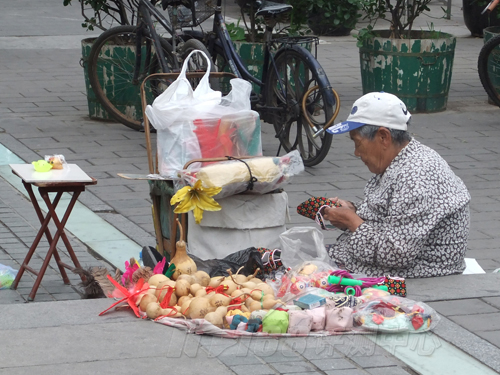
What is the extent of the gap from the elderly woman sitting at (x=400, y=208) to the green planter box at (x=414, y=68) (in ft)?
15.4

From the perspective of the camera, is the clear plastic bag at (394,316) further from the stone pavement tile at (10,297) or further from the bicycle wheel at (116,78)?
the bicycle wheel at (116,78)

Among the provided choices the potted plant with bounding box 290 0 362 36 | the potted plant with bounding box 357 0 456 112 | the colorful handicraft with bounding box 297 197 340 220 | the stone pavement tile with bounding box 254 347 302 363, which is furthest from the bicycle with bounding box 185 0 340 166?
the stone pavement tile with bounding box 254 347 302 363

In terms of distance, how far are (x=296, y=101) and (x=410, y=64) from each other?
2.21 meters

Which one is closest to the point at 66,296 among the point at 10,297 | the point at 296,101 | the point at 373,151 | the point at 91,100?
the point at 10,297

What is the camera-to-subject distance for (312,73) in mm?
6449

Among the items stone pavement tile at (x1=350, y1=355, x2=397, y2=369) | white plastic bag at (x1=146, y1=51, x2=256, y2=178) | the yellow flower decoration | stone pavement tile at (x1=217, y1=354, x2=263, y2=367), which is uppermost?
white plastic bag at (x1=146, y1=51, x2=256, y2=178)

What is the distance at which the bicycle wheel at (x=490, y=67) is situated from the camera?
27.9 feet

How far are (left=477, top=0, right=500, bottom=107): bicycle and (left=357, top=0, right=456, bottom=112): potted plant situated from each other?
1.02 ft

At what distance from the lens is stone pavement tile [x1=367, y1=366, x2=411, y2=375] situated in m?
3.01

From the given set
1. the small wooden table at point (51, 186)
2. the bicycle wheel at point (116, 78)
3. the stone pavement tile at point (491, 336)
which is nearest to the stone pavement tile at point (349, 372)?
the stone pavement tile at point (491, 336)

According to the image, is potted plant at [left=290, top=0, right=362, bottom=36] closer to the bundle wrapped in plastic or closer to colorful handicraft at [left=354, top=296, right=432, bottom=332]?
the bundle wrapped in plastic

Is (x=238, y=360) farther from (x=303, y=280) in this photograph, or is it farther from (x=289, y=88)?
(x=289, y=88)

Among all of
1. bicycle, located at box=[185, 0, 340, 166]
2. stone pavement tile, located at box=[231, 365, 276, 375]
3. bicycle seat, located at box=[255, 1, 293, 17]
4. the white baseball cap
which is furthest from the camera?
bicycle seat, located at box=[255, 1, 293, 17]

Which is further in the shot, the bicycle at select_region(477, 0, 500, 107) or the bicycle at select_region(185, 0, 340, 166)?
the bicycle at select_region(477, 0, 500, 107)
